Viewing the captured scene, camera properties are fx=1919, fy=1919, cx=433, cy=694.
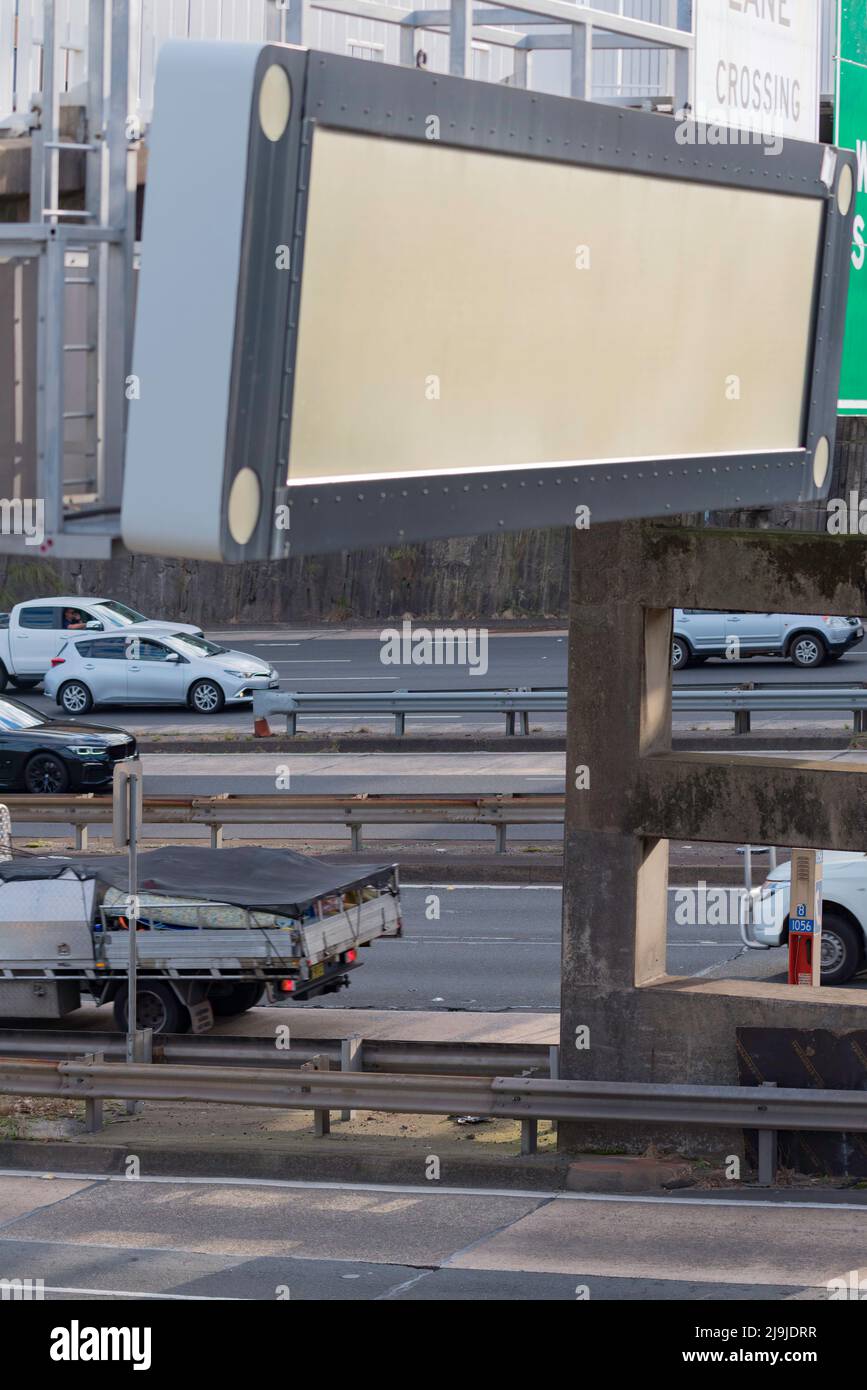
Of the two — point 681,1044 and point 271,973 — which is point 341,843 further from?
point 681,1044

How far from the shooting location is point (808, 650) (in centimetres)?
3844

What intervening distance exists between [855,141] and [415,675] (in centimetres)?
2897

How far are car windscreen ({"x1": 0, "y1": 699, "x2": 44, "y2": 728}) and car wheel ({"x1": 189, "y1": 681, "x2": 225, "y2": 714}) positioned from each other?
260 inches

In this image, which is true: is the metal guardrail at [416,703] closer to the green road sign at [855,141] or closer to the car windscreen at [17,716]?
the car windscreen at [17,716]

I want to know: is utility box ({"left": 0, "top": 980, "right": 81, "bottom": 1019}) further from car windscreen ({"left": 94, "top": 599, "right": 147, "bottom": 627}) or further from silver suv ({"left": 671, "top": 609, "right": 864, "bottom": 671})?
car windscreen ({"left": 94, "top": 599, "right": 147, "bottom": 627})

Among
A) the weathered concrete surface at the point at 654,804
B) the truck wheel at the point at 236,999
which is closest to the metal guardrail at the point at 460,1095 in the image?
the weathered concrete surface at the point at 654,804

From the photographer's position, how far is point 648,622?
40.8 ft

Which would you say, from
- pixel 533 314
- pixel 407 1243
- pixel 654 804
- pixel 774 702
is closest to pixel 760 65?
pixel 533 314

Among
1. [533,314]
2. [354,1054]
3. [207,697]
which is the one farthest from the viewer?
[207,697]

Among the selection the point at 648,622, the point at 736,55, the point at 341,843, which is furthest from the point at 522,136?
the point at 341,843

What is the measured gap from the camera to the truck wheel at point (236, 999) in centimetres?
1627

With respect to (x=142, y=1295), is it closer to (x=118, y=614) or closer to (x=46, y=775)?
(x=46, y=775)

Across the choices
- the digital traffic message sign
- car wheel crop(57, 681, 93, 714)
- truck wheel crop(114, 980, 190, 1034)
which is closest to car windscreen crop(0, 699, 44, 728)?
car wheel crop(57, 681, 93, 714)

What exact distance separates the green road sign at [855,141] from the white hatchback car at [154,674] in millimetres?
24944
